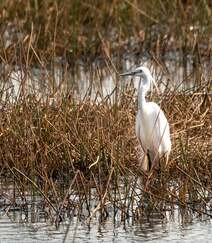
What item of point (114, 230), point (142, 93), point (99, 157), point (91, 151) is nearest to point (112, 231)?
point (114, 230)

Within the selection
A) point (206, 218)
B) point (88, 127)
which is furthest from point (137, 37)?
point (206, 218)

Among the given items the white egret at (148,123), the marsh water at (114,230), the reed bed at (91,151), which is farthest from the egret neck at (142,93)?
the marsh water at (114,230)

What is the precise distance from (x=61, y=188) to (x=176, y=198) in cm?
125

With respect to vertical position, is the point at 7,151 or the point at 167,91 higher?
the point at 167,91

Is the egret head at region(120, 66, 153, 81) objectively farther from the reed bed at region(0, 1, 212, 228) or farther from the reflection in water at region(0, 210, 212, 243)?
the reflection in water at region(0, 210, 212, 243)

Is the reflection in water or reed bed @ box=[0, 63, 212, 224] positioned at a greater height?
reed bed @ box=[0, 63, 212, 224]

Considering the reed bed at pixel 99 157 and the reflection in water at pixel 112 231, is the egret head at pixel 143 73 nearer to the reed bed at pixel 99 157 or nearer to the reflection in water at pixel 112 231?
the reed bed at pixel 99 157

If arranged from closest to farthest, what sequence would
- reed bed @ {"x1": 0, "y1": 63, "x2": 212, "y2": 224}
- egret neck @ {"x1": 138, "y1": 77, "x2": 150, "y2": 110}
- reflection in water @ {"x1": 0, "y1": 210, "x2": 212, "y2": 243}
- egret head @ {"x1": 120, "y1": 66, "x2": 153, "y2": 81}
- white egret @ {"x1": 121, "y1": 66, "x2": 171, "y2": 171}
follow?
reflection in water @ {"x1": 0, "y1": 210, "x2": 212, "y2": 243} < reed bed @ {"x1": 0, "y1": 63, "x2": 212, "y2": 224} < white egret @ {"x1": 121, "y1": 66, "x2": 171, "y2": 171} < egret neck @ {"x1": 138, "y1": 77, "x2": 150, "y2": 110} < egret head @ {"x1": 120, "y1": 66, "x2": 153, "y2": 81}

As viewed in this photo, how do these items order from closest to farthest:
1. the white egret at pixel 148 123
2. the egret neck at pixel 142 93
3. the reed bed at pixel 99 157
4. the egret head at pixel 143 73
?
the reed bed at pixel 99 157 → the white egret at pixel 148 123 → the egret neck at pixel 142 93 → the egret head at pixel 143 73

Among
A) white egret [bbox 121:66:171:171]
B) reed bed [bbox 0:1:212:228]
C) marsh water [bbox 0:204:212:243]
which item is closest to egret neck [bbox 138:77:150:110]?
white egret [bbox 121:66:171:171]

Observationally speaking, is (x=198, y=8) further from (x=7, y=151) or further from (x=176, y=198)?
(x=176, y=198)

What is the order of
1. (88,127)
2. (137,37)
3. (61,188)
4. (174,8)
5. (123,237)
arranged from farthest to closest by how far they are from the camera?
(137,37), (174,8), (88,127), (61,188), (123,237)

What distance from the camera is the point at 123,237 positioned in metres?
7.14

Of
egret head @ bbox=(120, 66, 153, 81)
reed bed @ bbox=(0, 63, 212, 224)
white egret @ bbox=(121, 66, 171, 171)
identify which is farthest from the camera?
egret head @ bbox=(120, 66, 153, 81)
